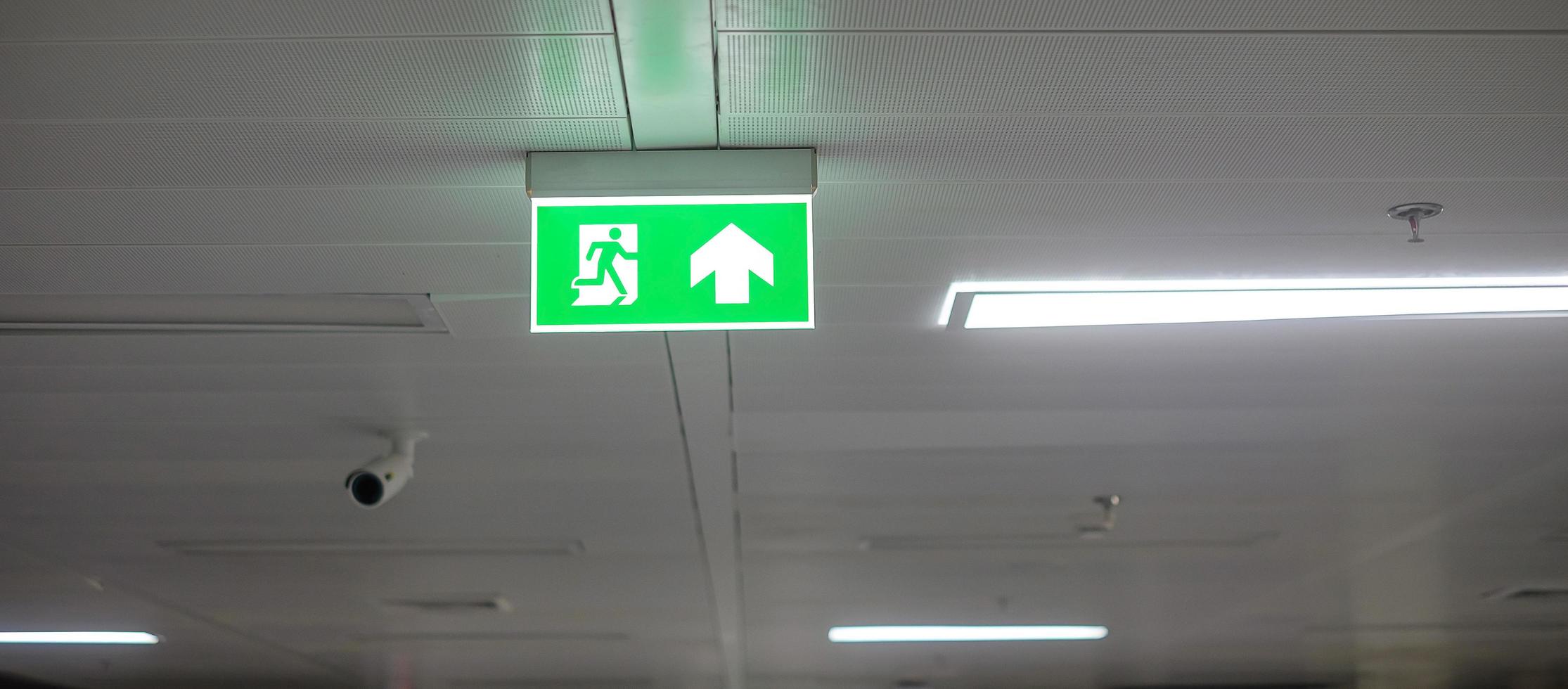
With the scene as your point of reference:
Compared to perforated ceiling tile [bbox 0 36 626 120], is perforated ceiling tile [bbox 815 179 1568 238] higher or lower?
lower

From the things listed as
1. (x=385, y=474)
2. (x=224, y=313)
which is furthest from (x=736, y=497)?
(x=224, y=313)

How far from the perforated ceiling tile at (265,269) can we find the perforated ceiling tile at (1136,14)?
4.12 feet

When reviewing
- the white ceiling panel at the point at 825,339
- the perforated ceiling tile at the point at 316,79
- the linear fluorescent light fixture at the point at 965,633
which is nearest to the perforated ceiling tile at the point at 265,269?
the white ceiling panel at the point at 825,339

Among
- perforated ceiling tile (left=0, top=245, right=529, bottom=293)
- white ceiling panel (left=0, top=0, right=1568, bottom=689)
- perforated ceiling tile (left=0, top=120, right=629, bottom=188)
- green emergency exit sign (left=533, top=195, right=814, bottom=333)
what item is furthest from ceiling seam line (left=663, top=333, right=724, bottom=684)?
green emergency exit sign (left=533, top=195, right=814, bottom=333)

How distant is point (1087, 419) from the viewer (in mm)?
4832

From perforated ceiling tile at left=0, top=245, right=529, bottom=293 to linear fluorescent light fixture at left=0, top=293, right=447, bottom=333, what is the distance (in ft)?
0.24

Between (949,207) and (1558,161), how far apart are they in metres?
1.40

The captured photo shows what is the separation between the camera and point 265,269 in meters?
3.50

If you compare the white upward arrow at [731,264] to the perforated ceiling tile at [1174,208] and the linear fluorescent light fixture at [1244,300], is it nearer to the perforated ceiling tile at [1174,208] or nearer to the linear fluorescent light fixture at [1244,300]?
the perforated ceiling tile at [1174,208]

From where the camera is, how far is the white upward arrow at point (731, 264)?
251 cm

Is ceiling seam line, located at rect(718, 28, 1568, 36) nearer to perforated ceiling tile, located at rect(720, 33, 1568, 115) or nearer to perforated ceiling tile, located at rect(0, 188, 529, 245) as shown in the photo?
perforated ceiling tile, located at rect(720, 33, 1568, 115)

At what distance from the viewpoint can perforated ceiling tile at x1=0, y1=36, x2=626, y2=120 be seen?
2.50 metres

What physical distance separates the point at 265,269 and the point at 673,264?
1515 mm

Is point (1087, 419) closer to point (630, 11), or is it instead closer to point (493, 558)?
point (630, 11)
